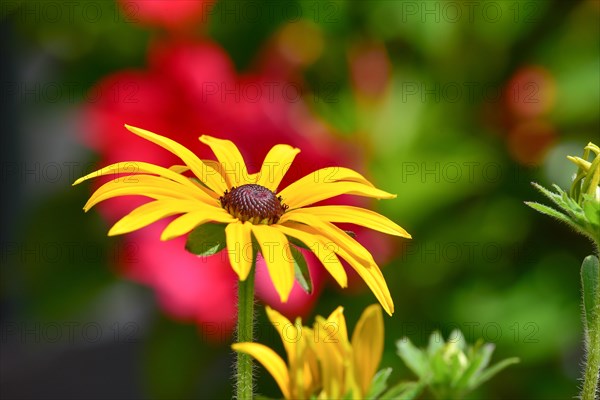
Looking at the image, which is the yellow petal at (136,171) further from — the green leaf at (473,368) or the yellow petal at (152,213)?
the green leaf at (473,368)

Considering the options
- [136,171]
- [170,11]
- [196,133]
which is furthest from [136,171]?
[170,11]

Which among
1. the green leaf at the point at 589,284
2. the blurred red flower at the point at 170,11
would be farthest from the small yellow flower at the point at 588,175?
the blurred red flower at the point at 170,11

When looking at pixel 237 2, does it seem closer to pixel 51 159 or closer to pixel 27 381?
pixel 51 159

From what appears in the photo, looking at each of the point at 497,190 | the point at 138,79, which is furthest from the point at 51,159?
the point at 497,190

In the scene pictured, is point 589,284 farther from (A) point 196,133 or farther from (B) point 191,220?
(A) point 196,133

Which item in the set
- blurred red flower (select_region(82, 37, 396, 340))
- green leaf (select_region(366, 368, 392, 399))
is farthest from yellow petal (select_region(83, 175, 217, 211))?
blurred red flower (select_region(82, 37, 396, 340))

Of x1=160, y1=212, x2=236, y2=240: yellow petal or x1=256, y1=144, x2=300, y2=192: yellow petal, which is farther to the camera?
x1=256, y1=144, x2=300, y2=192: yellow petal

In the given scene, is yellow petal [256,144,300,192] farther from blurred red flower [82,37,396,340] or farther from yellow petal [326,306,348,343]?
blurred red flower [82,37,396,340]
